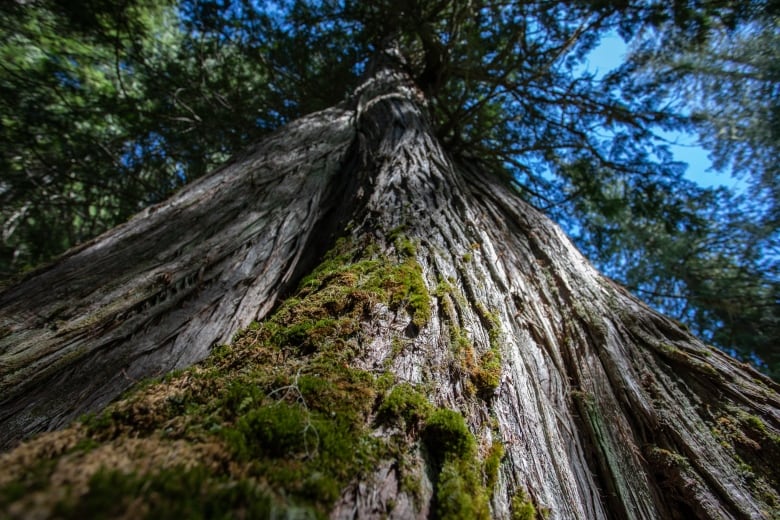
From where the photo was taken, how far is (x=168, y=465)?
23.6 inches

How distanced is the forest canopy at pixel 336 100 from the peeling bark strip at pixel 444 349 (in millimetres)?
2032

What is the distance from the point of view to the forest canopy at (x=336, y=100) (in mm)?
3732

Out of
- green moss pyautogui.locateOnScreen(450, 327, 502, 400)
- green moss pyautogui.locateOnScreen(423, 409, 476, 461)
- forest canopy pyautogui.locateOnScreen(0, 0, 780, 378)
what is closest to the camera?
green moss pyautogui.locateOnScreen(423, 409, 476, 461)

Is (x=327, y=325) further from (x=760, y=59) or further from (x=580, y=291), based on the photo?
(x=760, y=59)

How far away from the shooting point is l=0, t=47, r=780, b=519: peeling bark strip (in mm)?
1048

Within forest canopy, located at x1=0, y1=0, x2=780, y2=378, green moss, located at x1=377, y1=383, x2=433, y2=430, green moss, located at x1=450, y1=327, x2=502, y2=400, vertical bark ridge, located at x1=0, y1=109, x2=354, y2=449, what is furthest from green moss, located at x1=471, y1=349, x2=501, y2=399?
forest canopy, located at x1=0, y1=0, x2=780, y2=378

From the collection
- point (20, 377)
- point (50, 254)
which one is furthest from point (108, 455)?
point (50, 254)

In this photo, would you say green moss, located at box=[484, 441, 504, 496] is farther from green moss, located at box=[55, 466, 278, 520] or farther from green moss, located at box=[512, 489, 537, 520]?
green moss, located at box=[55, 466, 278, 520]

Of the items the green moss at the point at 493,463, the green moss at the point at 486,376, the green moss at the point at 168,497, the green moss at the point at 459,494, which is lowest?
the green moss at the point at 168,497

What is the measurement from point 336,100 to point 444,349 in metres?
5.45

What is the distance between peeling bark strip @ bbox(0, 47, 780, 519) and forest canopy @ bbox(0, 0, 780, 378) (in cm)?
203

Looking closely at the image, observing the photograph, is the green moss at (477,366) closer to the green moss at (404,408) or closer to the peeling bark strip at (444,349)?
the peeling bark strip at (444,349)

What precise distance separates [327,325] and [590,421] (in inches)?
47.4

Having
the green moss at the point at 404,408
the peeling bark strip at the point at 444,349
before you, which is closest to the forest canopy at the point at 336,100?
the peeling bark strip at the point at 444,349
